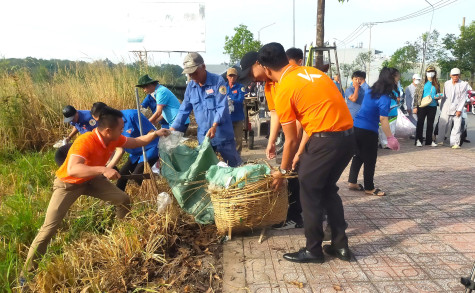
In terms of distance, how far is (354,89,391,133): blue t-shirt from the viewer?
493 cm

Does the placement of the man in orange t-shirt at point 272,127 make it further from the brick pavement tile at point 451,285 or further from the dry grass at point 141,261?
the brick pavement tile at point 451,285

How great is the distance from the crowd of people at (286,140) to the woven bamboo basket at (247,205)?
6.4 inches

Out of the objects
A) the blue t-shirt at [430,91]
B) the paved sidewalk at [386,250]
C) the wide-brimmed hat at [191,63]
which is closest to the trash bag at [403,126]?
the blue t-shirt at [430,91]

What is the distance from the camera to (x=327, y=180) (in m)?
3.14

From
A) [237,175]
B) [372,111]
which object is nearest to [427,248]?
[237,175]

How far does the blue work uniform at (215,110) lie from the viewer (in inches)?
181

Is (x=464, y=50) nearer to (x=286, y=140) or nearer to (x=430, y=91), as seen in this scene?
(x=430, y=91)

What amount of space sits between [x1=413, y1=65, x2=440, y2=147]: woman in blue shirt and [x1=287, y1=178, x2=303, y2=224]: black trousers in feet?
20.4

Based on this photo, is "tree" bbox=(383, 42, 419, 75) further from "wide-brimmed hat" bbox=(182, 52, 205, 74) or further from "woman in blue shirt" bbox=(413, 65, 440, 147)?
"wide-brimmed hat" bbox=(182, 52, 205, 74)

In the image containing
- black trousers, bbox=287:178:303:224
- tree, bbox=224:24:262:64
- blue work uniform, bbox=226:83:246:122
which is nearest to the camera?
black trousers, bbox=287:178:303:224

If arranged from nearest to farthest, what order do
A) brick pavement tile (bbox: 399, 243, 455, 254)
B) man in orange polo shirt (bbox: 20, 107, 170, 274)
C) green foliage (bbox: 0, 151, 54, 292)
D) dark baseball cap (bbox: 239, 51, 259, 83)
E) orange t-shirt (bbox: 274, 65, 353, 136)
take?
1. orange t-shirt (bbox: 274, 65, 353, 136)
2. man in orange polo shirt (bbox: 20, 107, 170, 274)
3. brick pavement tile (bbox: 399, 243, 455, 254)
4. dark baseball cap (bbox: 239, 51, 259, 83)
5. green foliage (bbox: 0, 151, 54, 292)

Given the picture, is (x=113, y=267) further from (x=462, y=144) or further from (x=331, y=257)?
(x=462, y=144)

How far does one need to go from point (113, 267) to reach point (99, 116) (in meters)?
1.36

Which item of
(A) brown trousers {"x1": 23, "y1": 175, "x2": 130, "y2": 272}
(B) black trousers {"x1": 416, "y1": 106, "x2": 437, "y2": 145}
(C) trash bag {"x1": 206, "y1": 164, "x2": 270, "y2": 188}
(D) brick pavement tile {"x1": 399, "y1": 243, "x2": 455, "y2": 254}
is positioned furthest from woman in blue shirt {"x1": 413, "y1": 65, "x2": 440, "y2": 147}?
(A) brown trousers {"x1": 23, "y1": 175, "x2": 130, "y2": 272}
